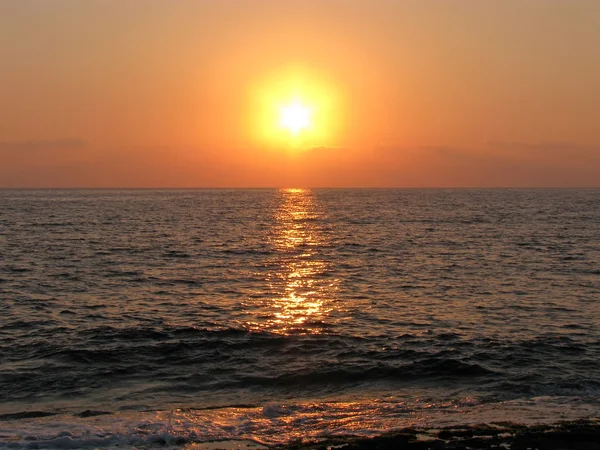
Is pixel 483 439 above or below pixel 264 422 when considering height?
above

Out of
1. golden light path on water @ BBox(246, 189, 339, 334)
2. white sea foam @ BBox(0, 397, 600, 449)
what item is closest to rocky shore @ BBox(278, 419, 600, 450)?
white sea foam @ BBox(0, 397, 600, 449)

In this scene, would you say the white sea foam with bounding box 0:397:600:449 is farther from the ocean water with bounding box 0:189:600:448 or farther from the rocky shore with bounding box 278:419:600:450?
the rocky shore with bounding box 278:419:600:450

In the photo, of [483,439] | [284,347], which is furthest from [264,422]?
[284,347]

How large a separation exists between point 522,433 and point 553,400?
3.70m

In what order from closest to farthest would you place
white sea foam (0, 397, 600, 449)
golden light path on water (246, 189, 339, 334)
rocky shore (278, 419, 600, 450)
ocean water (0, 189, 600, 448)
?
rocky shore (278, 419, 600, 450)
white sea foam (0, 397, 600, 449)
ocean water (0, 189, 600, 448)
golden light path on water (246, 189, 339, 334)

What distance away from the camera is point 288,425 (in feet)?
48.5

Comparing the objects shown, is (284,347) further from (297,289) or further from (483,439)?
(297,289)

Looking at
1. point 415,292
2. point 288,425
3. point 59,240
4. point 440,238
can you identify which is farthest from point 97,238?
point 288,425

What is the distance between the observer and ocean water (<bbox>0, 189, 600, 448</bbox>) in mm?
15352

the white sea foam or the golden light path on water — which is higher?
the white sea foam

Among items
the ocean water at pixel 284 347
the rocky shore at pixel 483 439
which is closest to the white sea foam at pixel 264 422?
the ocean water at pixel 284 347

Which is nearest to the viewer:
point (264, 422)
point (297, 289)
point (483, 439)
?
point (483, 439)

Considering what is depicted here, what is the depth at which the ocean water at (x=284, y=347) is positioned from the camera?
1535 cm

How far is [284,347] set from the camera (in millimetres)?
22531
